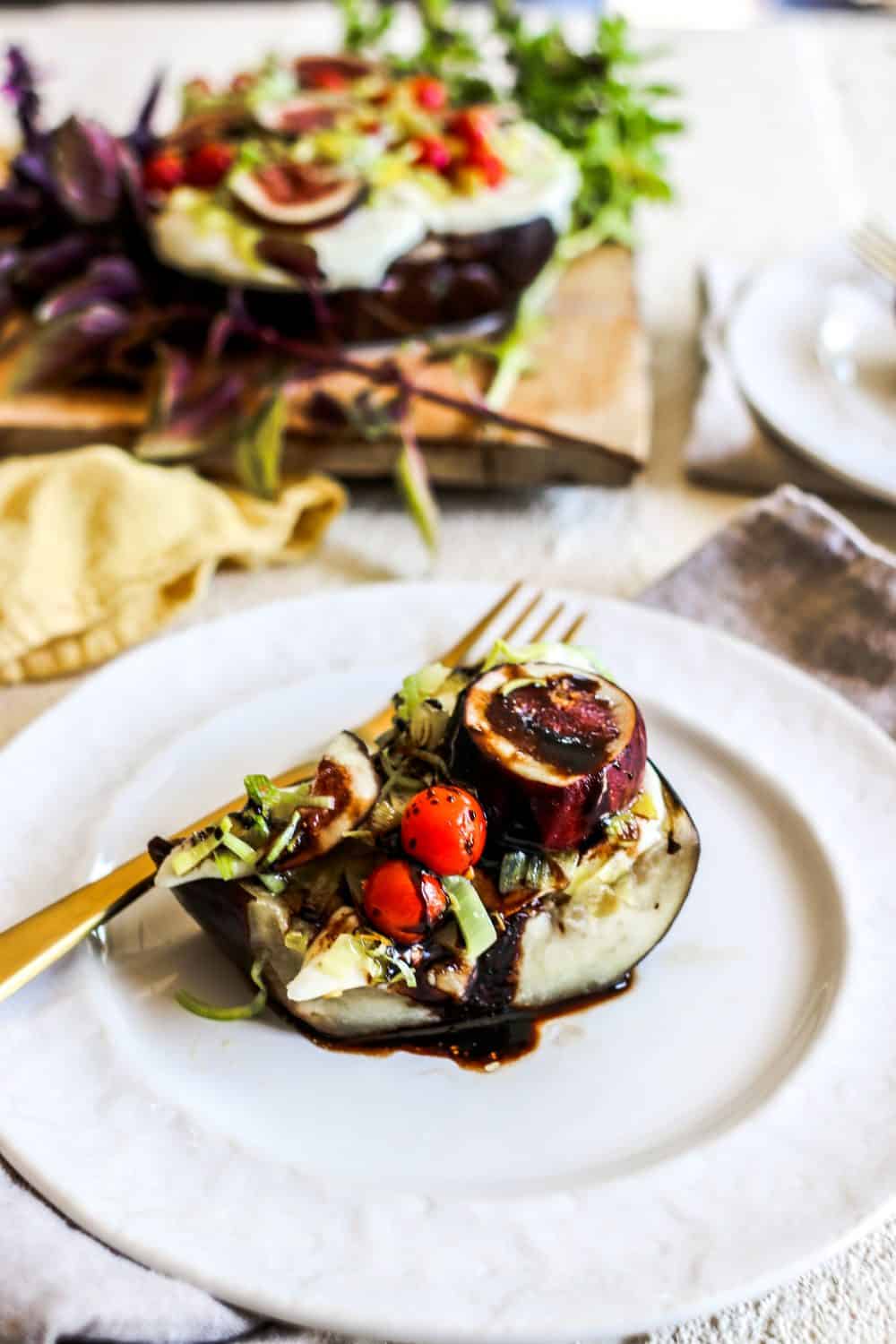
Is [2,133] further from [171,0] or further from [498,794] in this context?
[498,794]

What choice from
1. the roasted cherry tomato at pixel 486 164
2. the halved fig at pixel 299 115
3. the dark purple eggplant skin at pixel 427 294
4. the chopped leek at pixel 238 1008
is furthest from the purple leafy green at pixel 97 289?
the chopped leek at pixel 238 1008

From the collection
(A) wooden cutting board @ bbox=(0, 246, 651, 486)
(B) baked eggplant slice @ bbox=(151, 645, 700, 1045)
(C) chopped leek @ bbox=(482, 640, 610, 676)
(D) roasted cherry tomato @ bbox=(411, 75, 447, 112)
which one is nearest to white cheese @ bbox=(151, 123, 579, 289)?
(A) wooden cutting board @ bbox=(0, 246, 651, 486)

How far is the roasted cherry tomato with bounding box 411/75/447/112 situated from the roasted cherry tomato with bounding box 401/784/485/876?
7.77ft

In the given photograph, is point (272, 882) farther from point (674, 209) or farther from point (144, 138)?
point (674, 209)

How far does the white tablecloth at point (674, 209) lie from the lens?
8.71 ft

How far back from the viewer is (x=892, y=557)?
2.38m

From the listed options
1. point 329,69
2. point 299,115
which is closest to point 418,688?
point 299,115

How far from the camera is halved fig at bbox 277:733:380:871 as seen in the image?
5.24 feet

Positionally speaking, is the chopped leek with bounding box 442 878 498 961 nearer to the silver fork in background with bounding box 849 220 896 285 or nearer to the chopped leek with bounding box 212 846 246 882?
the chopped leek with bounding box 212 846 246 882

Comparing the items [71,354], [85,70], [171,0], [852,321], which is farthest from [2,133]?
[852,321]

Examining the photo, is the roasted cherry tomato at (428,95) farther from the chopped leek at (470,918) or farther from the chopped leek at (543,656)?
the chopped leek at (470,918)

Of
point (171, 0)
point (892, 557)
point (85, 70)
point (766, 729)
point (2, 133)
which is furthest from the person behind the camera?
point (171, 0)

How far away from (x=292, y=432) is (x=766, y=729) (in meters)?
1.26

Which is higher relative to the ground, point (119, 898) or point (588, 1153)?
point (119, 898)
